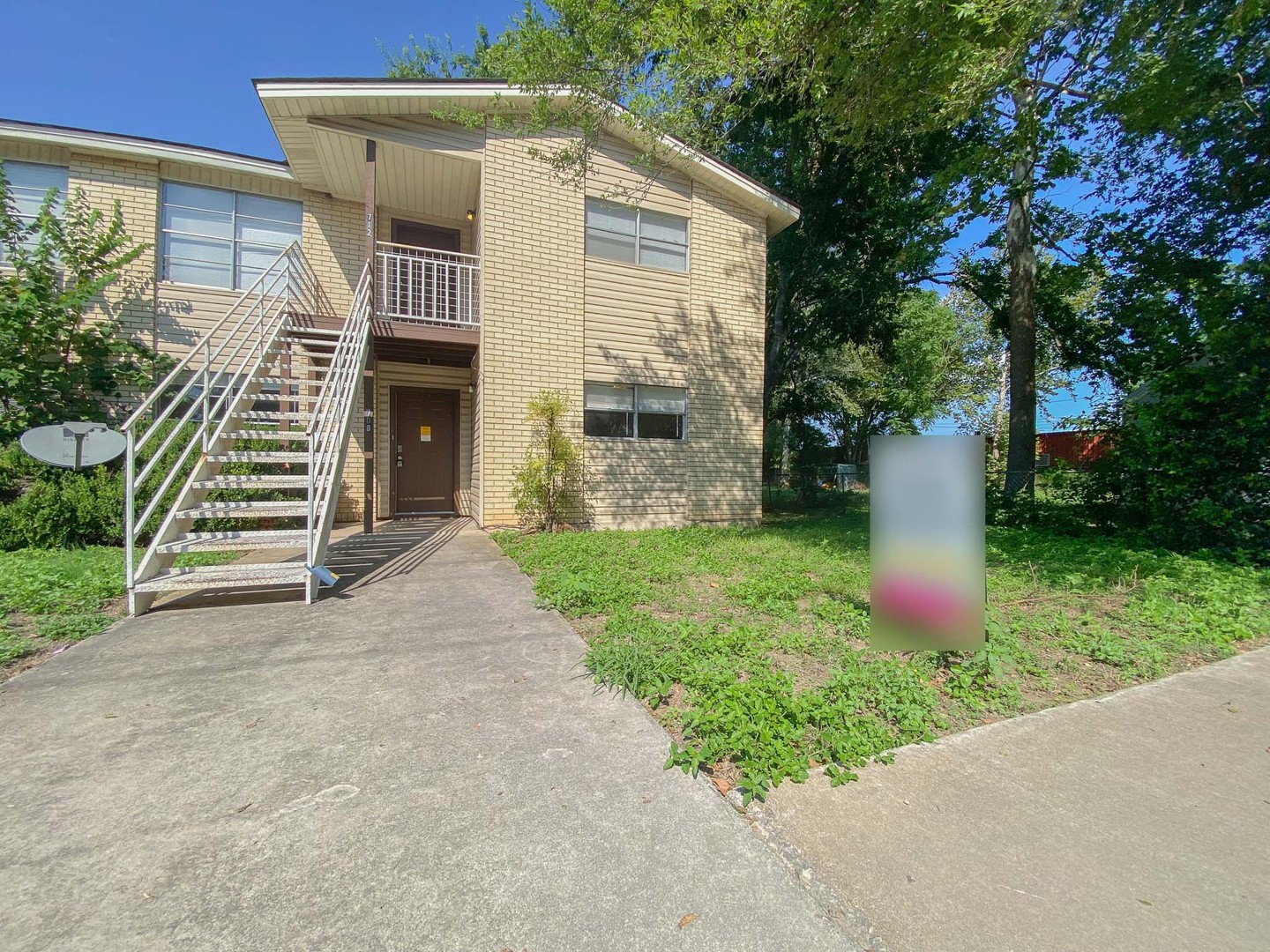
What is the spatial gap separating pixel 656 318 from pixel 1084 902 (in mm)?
9554

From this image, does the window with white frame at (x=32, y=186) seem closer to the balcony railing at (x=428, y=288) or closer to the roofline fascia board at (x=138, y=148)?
the roofline fascia board at (x=138, y=148)

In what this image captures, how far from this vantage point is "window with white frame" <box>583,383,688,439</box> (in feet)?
32.0

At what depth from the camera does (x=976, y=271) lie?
14.0 m

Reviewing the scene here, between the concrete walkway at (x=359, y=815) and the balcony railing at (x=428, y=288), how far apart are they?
22.2 ft

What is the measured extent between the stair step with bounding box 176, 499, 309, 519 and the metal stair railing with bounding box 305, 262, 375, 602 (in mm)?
209

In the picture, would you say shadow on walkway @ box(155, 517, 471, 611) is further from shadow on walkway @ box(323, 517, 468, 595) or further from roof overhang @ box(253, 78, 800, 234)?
roof overhang @ box(253, 78, 800, 234)

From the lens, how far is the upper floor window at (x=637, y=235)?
982 cm

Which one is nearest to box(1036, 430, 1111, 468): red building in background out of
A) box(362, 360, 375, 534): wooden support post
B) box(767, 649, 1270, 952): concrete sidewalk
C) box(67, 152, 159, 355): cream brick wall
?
box(767, 649, 1270, 952): concrete sidewalk

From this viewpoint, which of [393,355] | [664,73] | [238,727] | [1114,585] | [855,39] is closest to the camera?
[238,727]

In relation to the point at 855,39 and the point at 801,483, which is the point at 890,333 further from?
the point at 855,39

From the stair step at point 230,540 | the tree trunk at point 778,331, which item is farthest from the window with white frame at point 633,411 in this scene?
the stair step at point 230,540

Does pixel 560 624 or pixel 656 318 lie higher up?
pixel 656 318

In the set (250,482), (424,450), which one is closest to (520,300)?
(424,450)

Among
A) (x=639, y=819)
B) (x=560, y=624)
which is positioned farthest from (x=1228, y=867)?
(x=560, y=624)
